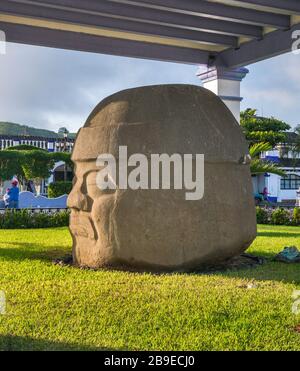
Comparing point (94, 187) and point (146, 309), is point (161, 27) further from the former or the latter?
point (146, 309)

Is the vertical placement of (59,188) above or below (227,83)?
below

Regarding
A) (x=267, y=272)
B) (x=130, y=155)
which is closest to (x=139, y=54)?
(x=130, y=155)

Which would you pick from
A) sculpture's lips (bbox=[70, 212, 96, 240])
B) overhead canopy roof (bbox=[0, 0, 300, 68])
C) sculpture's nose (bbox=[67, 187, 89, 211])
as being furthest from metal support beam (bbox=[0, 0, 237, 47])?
sculpture's lips (bbox=[70, 212, 96, 240])

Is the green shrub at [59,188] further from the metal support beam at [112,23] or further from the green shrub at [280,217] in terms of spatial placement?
the metal support beam at [112,23]

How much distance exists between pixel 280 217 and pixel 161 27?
6.70 meters

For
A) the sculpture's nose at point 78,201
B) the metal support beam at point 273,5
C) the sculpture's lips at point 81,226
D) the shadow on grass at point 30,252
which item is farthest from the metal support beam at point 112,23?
the shadow on grass at point 30,252

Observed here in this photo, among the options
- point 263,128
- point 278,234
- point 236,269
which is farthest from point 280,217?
point 263,128

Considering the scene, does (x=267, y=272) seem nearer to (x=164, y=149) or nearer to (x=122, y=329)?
(x=164, y=149)

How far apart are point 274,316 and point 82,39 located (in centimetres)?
599

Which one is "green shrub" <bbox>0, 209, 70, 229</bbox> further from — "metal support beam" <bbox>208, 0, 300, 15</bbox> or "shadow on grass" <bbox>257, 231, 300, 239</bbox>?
"metal support beam" <bbox>208, 0, 300, 15</bbox>

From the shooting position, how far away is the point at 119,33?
852 cm

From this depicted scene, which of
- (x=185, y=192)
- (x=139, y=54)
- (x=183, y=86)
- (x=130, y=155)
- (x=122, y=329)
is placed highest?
(x=139, y=54)

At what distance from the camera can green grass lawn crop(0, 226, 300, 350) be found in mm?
3287

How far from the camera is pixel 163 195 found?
5449 millimetres
